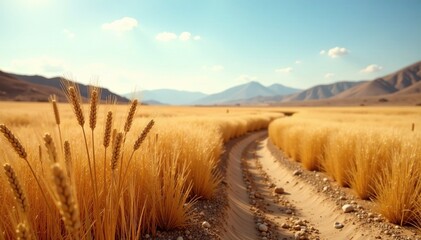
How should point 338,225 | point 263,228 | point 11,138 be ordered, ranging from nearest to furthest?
point 11,138 → point 338,225 → point 263,228

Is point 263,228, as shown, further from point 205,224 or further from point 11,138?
point 11,138

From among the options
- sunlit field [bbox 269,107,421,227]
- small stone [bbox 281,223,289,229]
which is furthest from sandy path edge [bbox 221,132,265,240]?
sunlit field [bbox 269,107,421,227]

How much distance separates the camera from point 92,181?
2.22 m

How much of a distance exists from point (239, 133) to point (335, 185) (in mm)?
11390

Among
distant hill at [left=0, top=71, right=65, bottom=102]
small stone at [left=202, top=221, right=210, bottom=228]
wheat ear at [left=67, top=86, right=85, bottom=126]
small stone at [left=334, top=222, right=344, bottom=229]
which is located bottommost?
small stone at [left=334, top=222, right=344, bottom=229]

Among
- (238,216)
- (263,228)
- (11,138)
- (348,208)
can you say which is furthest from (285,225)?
(11,138)

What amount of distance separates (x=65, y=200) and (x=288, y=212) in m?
5.38

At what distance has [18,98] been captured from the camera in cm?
8950

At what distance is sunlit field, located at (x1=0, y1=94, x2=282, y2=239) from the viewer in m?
1.16

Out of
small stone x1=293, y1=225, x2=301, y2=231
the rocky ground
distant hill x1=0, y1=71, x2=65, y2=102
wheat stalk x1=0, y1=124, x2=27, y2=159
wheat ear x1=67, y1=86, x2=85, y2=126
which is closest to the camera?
wheat stalk x1=0, y1=124, x2=27, y2=159

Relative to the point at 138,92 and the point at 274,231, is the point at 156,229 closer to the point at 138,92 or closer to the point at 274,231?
the point at 138,92

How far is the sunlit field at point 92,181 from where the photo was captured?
116cm

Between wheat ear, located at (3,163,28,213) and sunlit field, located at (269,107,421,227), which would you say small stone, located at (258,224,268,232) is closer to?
sunlit field, located at (269,107,421,227)

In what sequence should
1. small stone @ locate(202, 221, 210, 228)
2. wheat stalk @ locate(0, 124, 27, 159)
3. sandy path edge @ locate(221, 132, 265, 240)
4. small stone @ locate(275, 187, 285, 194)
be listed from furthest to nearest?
small stone @ locate(275, 187, 285, 194), sandy path edge @ locate(221, 132, 265, 240), small stone @ locate(202, 221, 210, 228), wheat stalk @ locate(0, 124, 27, 159)
